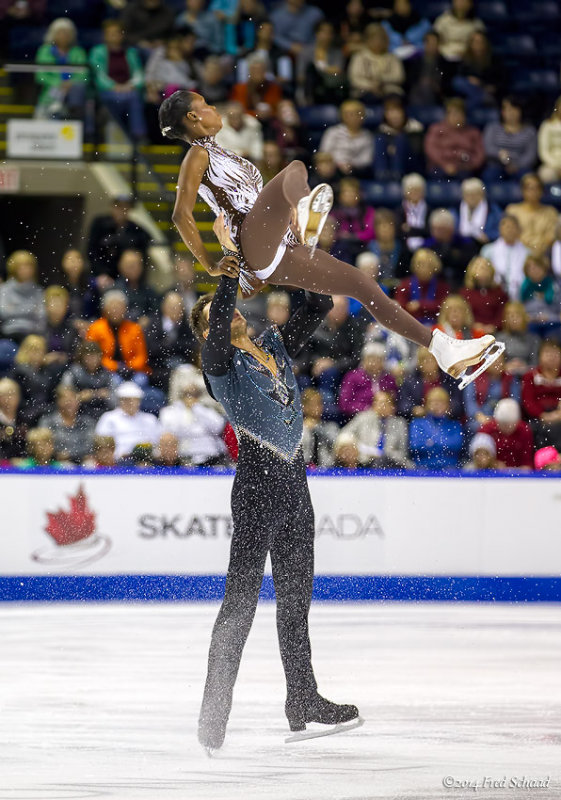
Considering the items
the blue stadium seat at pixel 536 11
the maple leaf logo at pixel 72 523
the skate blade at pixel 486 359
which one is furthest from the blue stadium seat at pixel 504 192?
the skate blade at pixel 486 359

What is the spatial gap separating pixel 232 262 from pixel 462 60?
832cm

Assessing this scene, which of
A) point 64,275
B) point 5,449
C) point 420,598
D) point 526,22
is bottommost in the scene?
point 420,598

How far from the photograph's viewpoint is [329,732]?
214 inches

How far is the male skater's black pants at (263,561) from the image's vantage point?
5.17 meters

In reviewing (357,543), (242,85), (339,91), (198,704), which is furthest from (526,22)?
(198,704)

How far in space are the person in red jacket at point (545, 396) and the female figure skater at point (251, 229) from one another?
4477 millimetres

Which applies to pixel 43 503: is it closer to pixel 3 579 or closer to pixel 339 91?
pixel 3 579

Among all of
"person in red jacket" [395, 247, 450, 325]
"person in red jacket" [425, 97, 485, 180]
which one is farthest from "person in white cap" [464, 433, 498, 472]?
"person in red jacket" [425, 97, 485, 180]

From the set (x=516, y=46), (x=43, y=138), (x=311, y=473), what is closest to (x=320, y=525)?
(x=311, y=473)

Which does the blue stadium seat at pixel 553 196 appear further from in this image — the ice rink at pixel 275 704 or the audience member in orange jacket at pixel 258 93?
the ice rink at pixel 275 704

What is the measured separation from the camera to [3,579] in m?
9.35

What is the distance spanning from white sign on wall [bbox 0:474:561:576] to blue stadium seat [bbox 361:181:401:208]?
2.75 meters

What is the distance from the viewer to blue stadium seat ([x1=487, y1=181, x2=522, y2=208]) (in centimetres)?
1177

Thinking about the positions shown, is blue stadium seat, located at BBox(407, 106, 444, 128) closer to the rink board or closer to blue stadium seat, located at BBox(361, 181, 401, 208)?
blue stadium seat, located at BBox(361, 181, 401, 208)
